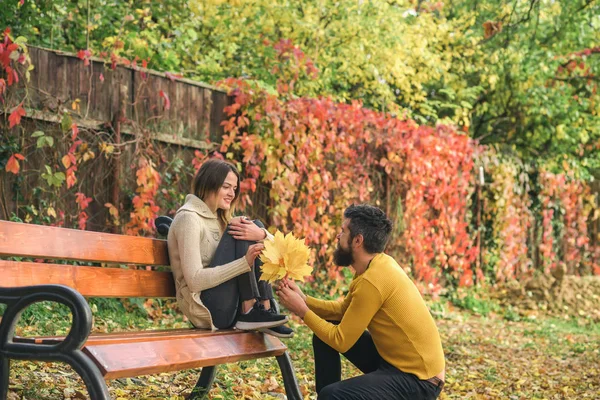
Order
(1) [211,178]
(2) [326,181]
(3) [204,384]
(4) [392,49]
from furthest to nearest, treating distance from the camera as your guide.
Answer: (4) [392,49], (2) [326,181], (3) [204,384], (1) [211,178]

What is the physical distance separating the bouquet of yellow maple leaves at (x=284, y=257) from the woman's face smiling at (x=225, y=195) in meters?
0.75

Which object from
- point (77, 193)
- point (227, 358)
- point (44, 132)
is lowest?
point (227, 358)

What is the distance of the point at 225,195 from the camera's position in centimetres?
432

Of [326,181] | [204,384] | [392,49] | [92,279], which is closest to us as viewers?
[92,279]

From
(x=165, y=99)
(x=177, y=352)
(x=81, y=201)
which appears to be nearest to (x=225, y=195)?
(x=177, y=352)

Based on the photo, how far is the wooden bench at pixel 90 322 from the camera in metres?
2.91

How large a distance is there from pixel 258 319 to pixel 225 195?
744mm

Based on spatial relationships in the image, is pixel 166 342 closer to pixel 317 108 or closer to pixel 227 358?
pixel 227 358

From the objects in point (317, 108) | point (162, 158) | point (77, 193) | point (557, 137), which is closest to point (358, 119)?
point (317, 108)

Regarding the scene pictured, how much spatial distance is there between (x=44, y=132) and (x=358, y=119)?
408cm

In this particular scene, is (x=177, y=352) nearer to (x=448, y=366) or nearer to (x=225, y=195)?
(x=225, y=195)

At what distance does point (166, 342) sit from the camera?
3406mm

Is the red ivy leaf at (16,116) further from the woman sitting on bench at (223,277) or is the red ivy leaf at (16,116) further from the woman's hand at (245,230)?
the woman's hand at (245,230)

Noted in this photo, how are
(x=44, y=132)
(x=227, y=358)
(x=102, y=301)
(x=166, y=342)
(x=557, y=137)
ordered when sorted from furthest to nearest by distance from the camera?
(x=557, y=137)
(x=102, y=301)
(x=44, y=132)
(x=227, y=358)
(x=166, y=342)
